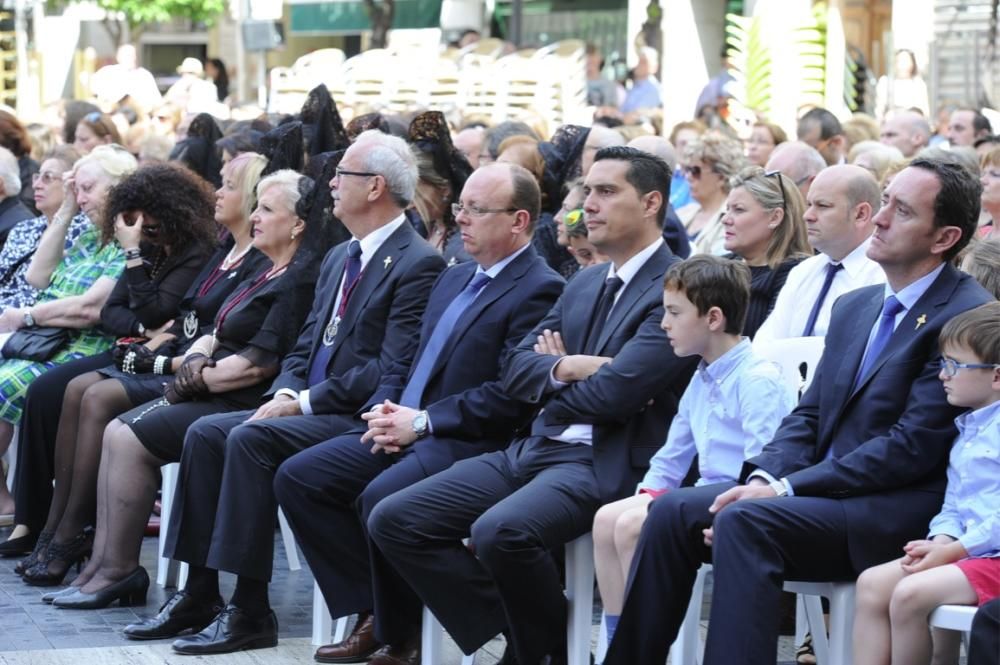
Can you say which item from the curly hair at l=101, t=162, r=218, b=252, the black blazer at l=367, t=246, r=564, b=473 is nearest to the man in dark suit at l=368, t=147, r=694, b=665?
the black blazer at l=367, t=246, r=564, b=473

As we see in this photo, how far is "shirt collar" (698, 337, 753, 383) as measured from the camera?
5.59m

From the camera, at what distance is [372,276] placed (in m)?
7.01

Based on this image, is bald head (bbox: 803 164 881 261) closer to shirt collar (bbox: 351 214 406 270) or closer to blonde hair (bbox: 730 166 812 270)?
blonde hair (bbox: 730 166 812 270)

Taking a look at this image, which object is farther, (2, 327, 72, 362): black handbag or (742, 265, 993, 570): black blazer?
(2, 327, 72, 362): black handbag

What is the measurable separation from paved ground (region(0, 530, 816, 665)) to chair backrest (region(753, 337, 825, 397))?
0.98m

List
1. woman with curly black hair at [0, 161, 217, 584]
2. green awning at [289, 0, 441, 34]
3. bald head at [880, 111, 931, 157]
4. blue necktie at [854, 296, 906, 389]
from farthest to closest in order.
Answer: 1. green awning at [289, 0, 441, 34]
2. bald head at [880, 111, 931, 157]
3. woman with curly black hair at [0, 161, 217, 584]
4. blue necktie at [854, 296, 906, 389]

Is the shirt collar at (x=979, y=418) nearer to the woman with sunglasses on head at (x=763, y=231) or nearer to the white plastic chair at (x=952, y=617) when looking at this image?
the white plastic chair at (x=952, y=617)

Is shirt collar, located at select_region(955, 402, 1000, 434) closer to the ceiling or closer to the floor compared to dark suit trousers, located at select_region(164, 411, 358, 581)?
closer to the ceiling

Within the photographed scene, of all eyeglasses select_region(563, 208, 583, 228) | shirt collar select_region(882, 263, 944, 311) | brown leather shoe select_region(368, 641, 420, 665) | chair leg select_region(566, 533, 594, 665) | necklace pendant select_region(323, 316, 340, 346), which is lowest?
brown leather shoe select_region(368, 641, 420, 665)

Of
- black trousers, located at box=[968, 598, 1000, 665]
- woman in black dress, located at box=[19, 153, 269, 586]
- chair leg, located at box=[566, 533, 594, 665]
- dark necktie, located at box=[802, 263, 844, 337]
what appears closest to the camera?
black trousers, located at box=[968, 598, 1000, 665]

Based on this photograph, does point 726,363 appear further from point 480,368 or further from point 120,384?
point 120,384

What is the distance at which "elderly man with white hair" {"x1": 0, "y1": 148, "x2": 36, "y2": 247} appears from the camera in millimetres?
10062

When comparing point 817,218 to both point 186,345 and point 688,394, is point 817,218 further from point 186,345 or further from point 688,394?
point 186,345

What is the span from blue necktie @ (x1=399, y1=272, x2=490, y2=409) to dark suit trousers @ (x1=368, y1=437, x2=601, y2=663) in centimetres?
50
